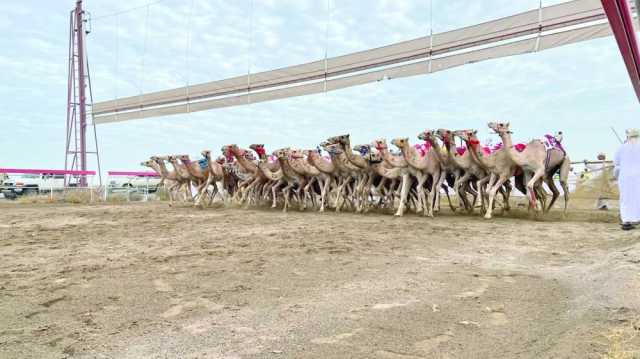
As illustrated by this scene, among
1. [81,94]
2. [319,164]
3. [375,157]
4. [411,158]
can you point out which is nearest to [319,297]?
[411,158]

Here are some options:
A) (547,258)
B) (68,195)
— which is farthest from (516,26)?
(68,195)

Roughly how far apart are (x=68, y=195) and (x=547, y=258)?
1885 centimetres

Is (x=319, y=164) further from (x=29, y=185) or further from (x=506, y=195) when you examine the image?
(x=29, y=185)

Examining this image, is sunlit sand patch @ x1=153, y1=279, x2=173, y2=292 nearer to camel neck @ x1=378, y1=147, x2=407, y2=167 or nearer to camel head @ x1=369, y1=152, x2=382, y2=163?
camel neck @ x1=378, y1=147, x2=407, y2=167

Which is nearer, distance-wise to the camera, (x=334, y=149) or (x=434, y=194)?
(x=434, y=194)

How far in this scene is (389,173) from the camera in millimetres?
12773

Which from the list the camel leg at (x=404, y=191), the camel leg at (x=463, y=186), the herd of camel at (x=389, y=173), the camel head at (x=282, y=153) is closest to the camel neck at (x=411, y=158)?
the herd of camel at (x=389, y=173)

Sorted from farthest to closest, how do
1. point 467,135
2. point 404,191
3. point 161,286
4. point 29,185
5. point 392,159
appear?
point 29,185, point 392,159, point 404,191, point 467,135, point 161,286

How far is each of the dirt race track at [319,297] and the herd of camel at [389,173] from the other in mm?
4170

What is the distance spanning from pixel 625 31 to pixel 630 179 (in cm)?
774

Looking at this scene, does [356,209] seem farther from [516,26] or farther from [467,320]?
[467,320]

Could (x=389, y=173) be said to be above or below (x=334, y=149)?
below

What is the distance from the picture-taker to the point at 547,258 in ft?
18.7

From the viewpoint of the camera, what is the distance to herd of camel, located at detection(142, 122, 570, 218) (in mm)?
11062
